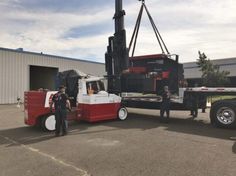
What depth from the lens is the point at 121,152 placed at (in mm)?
6500

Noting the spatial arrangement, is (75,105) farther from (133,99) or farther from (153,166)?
(153,166)

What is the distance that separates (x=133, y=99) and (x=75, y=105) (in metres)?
3.14

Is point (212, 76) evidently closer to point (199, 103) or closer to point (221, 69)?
point (221, 69)

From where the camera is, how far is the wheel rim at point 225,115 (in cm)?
967

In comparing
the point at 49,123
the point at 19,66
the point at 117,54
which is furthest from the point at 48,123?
the point at 19,66

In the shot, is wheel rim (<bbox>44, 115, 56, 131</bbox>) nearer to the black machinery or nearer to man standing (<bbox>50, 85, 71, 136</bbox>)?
man standing (<bbox>50, 85, 71, 136</bbox>)

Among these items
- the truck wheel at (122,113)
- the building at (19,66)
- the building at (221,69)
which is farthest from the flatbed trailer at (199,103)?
the building at (221,69)

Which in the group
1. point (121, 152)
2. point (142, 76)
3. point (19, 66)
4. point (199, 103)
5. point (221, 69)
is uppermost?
point (221, 69)

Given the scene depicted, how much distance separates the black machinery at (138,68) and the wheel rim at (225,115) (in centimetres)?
263

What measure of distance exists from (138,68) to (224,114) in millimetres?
4837

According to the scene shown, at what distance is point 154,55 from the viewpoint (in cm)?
1278

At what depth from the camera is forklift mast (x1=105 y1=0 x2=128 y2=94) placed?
12.3 m

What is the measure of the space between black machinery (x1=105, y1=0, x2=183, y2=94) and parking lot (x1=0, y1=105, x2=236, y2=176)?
10.2 feet

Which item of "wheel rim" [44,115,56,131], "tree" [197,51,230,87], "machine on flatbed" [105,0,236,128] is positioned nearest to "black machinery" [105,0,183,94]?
"machine on flatbed" [105,0,236,128]
